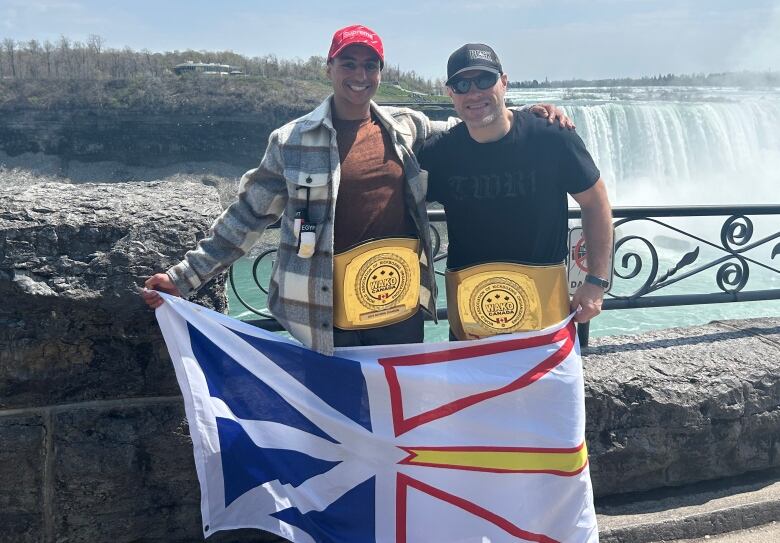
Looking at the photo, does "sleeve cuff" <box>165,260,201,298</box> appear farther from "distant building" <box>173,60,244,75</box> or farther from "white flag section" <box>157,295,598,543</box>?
"distant building" <box>173,60,244,75</box>

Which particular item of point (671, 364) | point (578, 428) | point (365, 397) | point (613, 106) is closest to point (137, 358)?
point (365, 397)

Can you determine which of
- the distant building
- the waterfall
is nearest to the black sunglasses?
the waterfall

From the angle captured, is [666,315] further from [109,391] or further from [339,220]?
[109,391]

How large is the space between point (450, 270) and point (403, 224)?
0.82 ft

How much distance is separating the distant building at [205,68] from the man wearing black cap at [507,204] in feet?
162

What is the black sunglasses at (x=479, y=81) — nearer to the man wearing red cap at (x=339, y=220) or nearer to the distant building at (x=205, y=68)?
the man wearing red cap at (x=339, y=220)

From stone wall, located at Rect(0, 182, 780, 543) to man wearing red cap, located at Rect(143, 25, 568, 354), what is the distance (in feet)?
0.60

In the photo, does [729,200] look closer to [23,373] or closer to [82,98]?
[23,373]

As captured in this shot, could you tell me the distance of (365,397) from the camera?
7.04 feet

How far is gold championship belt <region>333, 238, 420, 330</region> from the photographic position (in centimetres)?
206

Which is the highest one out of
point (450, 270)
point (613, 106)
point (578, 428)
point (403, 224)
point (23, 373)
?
point (613, 106)

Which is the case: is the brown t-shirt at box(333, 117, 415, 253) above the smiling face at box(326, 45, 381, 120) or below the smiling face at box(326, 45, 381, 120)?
below

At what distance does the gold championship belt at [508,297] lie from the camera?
2.13 m

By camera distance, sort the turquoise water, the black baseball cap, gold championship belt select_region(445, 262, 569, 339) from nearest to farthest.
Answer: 1. the black baseball cap
2. gold championship belt select_region(445, 262, 569, 339)
3. the turquoise water
